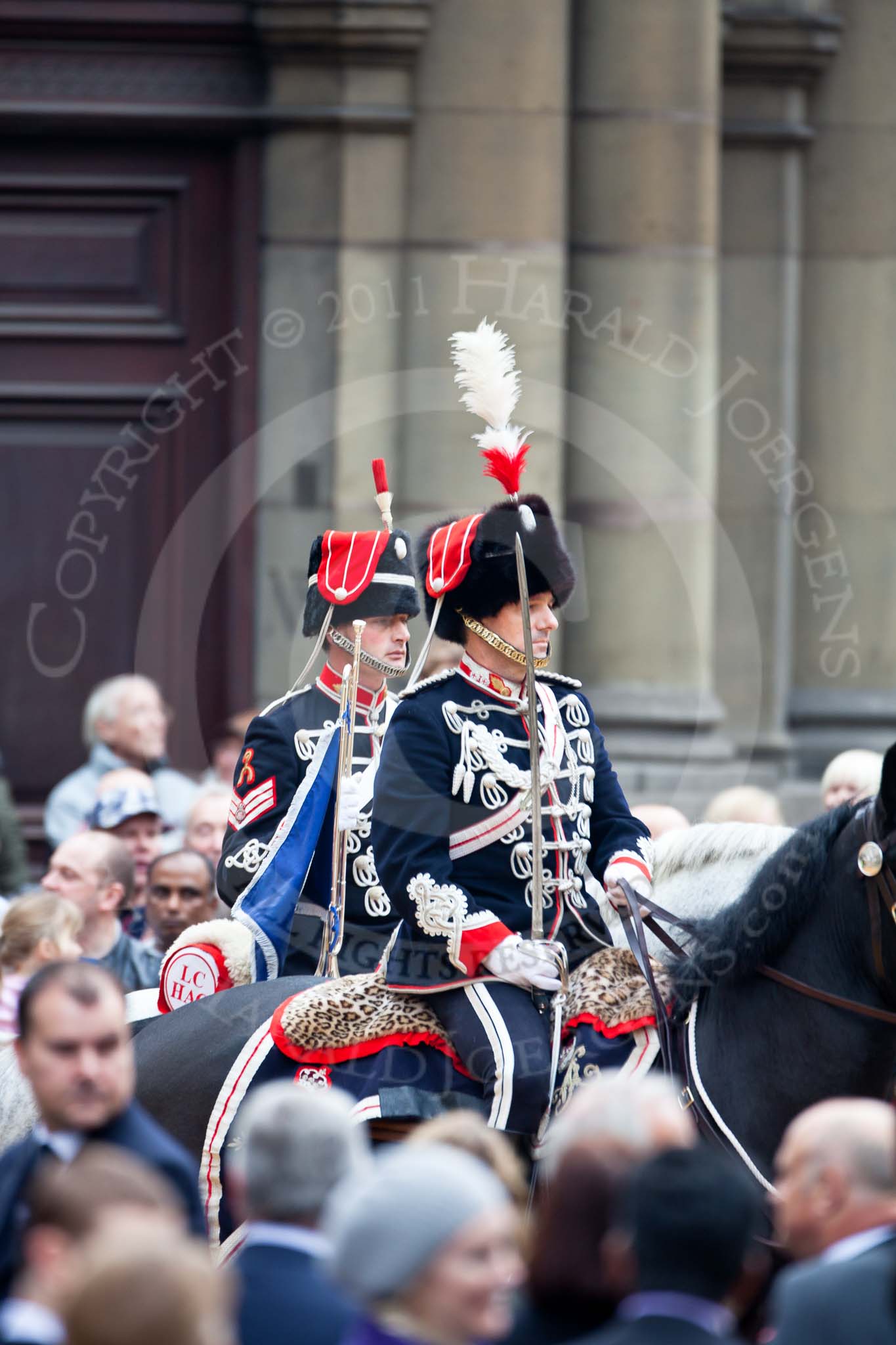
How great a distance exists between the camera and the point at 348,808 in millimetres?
5859

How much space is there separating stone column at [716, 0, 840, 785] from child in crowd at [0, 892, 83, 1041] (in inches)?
168

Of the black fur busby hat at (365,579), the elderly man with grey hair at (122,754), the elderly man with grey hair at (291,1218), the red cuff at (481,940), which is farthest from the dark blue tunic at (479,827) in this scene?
the elderly man with grey hair at (122,754)

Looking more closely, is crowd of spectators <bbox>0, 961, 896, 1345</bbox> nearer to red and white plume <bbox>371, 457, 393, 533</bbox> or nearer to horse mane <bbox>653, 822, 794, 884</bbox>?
horse mane <bbox>653, 822, 794, 884</bbox>

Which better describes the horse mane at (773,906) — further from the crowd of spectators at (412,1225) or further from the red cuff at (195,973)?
the red cuff at (195,973)

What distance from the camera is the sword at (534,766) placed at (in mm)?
5148

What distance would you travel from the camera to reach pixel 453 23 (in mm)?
9211

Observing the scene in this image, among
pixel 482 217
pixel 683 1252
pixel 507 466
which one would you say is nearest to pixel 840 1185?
pixel 683 1252

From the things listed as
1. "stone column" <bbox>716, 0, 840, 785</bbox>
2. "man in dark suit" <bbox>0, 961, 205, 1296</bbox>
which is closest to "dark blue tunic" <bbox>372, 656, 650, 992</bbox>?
"man in dark suit" <bbox>0, 961, 205, 1296</bbox>

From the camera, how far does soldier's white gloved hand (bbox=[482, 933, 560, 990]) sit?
5035mm

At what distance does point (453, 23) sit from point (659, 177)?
105cm

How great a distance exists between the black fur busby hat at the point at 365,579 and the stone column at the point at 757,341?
4.08m

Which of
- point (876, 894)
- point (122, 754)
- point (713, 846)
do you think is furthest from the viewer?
point (122, 754)

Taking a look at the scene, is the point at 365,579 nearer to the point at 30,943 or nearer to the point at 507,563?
the point at 507,563

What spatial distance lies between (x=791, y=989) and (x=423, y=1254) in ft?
7.06
